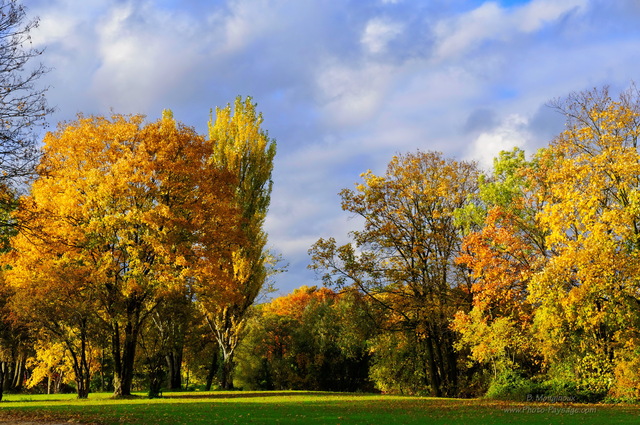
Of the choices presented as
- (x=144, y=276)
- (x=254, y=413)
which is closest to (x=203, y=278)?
(x=144, y=276)

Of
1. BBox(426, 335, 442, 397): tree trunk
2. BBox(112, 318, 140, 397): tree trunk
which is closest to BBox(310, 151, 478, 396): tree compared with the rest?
BBox(426, 335, 442, 397): tree trunk

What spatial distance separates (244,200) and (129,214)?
474 inches

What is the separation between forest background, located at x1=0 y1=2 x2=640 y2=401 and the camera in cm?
2358

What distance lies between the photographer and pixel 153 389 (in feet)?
93.4

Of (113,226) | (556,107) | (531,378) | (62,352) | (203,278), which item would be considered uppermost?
(556,107)

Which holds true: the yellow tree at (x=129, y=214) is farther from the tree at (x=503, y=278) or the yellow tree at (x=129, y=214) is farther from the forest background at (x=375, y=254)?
the tree at (x=503, y=278)

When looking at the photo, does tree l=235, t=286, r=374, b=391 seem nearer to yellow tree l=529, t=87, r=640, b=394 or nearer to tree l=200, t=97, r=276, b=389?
tree l=200, t=97, r=276, b=389

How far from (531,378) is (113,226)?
2318cm

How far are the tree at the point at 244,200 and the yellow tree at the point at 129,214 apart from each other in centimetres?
603

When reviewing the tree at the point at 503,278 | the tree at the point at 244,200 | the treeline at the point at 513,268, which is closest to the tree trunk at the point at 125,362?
the tree at the point at 244,200

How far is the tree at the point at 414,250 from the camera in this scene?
33250mm

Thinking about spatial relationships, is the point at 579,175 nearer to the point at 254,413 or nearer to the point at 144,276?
the point at 254,413

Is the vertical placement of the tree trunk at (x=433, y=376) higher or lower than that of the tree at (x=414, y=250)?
lower

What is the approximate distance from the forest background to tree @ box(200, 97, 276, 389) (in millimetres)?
108
